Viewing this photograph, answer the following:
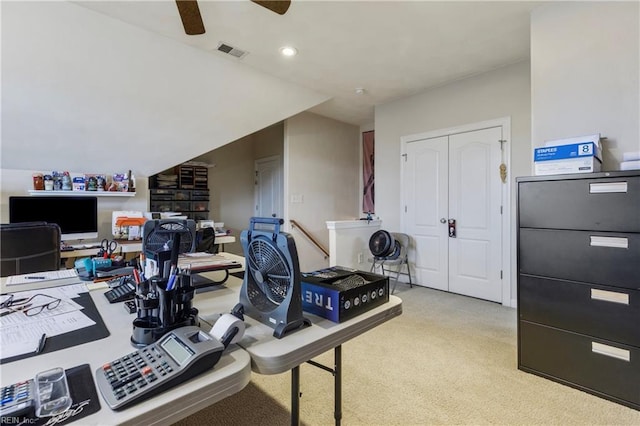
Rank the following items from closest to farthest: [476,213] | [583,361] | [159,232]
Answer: [159,232], [583,361], [476,213]

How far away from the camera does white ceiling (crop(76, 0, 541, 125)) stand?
95.6 inches

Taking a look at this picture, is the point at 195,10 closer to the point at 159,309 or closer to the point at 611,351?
the point at 159,309

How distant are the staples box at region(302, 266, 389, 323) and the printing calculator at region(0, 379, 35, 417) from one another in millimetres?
749

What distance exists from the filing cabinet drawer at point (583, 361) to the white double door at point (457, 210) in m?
1.61

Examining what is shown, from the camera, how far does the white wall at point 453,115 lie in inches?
132

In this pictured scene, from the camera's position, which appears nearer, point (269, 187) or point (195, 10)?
point (195, 10)

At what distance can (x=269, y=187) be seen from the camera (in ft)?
19.8

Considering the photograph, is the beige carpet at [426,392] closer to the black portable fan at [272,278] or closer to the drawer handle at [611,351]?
the drawer handle at [611,351]

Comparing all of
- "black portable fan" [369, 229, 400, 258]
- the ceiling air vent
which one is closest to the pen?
the ceiling air vent

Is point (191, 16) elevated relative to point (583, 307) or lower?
elevated

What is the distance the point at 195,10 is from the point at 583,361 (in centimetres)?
343

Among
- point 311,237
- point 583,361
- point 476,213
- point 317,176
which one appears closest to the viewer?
point 583,361

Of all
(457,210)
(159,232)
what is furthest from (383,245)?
(159,232)

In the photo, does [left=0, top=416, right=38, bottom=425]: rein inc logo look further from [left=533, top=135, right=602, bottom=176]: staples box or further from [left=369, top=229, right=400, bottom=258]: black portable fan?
[left=369, top=229, right=400, bottom=258]: black portable fan
